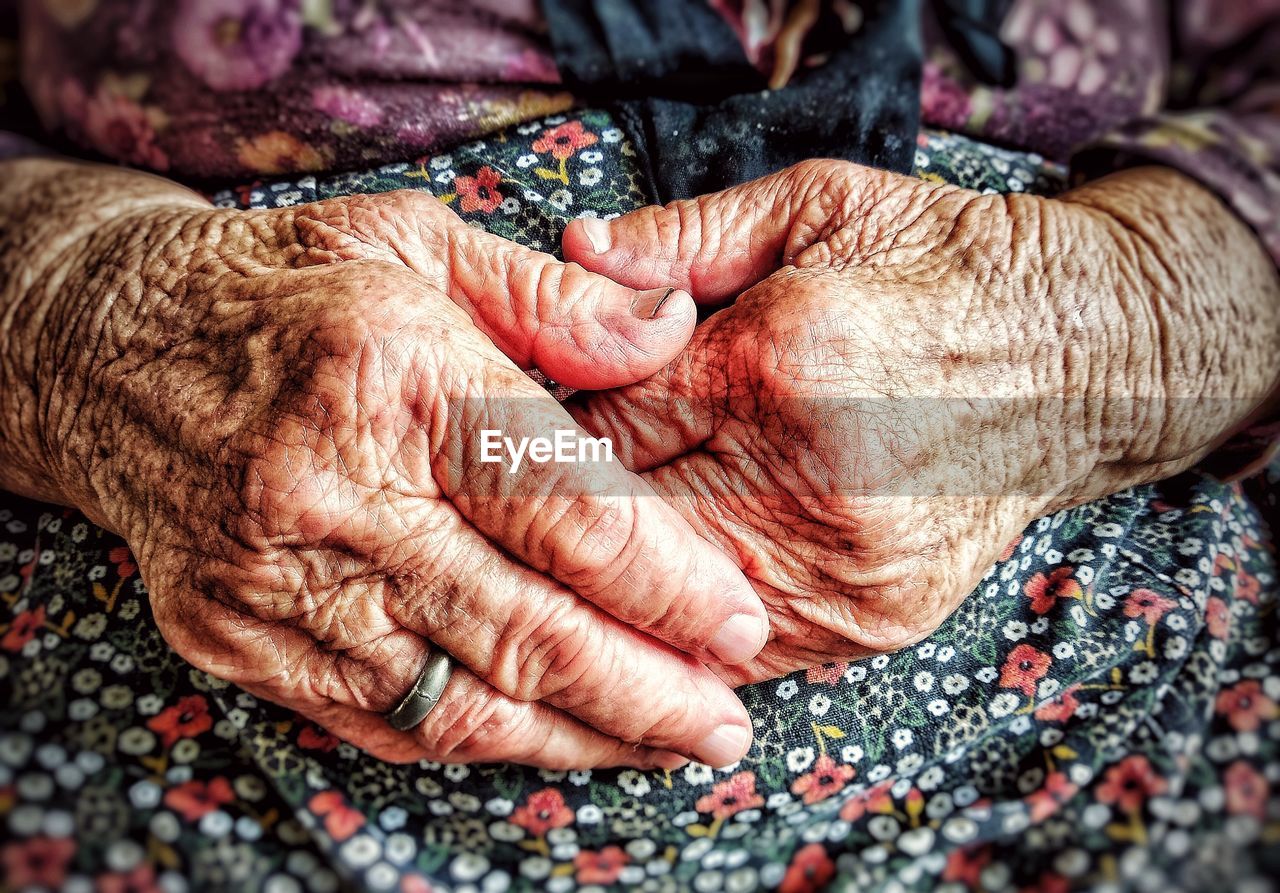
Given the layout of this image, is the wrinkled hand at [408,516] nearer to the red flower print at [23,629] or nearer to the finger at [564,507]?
the finger at [564,507]

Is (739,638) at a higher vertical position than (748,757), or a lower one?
higher

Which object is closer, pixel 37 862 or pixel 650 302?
pixel 37 862

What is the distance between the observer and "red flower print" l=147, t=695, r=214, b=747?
79 cm

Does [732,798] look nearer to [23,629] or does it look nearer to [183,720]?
[183,720]

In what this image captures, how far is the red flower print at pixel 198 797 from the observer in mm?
726

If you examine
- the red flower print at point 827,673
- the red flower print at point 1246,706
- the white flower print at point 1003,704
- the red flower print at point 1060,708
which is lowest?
the red flower print at point 827,673

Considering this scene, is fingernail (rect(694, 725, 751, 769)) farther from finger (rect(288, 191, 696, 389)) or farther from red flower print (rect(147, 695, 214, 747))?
red flower print (rect(147, 695, 214, 747))

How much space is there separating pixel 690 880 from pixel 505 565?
1.15 feet

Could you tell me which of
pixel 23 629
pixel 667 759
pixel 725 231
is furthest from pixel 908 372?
pixel 23 629

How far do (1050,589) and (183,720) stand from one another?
3.19 ft

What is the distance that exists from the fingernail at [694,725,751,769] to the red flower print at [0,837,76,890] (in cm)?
54

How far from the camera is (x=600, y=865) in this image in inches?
31.6

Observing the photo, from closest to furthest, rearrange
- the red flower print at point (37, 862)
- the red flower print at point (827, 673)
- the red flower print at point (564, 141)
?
the red flower print at point (37, 862) < the red flower print at point (827, 673) < the red flower print at point (564, 141)

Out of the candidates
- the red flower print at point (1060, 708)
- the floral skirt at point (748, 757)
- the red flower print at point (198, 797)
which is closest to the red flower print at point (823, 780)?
the floral skirt at point (748, 757)
